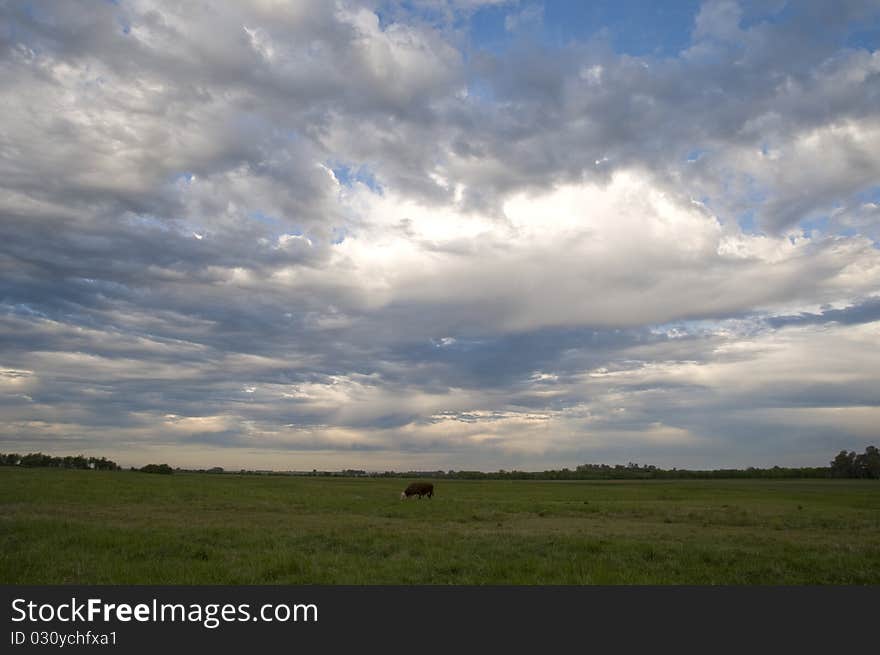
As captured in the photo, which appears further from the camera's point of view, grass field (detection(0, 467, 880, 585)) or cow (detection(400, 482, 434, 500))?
cow (detection(400, 482, 434, 500))

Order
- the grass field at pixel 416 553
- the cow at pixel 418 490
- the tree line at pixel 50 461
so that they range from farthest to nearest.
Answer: the tree line at pixel 50 461
the cow at pixel 418 490
the grass field at pixel 416 553

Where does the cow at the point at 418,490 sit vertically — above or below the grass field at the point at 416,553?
below

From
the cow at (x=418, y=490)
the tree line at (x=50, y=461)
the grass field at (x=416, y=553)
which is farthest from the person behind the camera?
the tree line at (x=50, y=461)

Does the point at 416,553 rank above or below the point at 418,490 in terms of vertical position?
above

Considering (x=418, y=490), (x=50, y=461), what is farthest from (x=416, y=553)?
(x=50, y=461)

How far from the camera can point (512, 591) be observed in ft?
42.2

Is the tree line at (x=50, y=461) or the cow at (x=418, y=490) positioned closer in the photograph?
the cow at (x=418, y=490)

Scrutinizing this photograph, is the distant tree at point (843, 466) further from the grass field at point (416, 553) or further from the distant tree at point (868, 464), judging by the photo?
the grass field at point (416, 553)

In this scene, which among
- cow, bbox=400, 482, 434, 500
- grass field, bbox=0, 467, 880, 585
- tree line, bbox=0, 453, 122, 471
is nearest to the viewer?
grass field, bbox=0, 467, 880, 585

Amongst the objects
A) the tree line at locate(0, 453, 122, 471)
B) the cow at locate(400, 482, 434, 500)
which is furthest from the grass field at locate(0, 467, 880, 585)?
the tree line at locate(0, 453, 122, 471)

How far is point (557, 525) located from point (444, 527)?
602cm

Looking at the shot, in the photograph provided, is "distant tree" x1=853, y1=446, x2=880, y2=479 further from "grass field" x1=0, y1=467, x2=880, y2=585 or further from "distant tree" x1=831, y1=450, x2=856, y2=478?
"grass field" x1=0, y1=467, x2=880, y2=585

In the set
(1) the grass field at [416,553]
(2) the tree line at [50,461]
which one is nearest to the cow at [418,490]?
(1) the grass field at [416,553]

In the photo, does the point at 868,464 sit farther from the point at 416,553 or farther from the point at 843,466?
the point at 416,553
